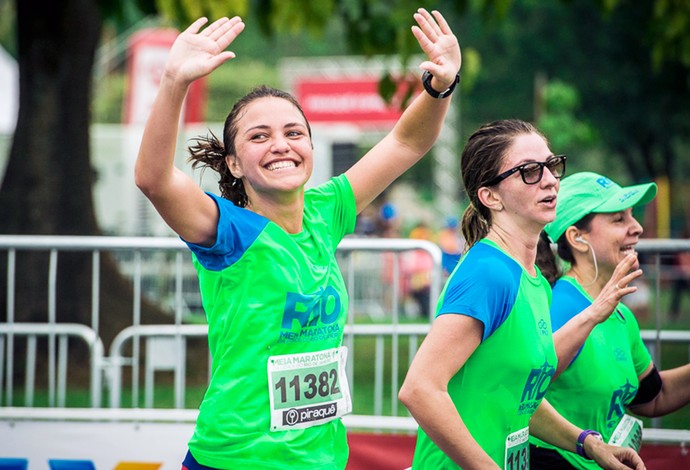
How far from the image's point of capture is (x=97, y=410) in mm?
5844

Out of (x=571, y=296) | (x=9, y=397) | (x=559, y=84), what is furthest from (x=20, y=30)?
(x=559, y=84)

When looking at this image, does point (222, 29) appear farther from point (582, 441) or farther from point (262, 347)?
point (582, 441)

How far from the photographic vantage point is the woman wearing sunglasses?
3143 mm

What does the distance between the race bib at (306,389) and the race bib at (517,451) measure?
55cm

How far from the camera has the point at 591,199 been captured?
14.1 ft

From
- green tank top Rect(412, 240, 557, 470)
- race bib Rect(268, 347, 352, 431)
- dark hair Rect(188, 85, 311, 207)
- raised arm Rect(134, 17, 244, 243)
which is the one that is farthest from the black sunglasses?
raised arm Rect(134, 17, 244, 243)

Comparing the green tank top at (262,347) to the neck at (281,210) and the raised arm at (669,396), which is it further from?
the raised arm at (669,396)

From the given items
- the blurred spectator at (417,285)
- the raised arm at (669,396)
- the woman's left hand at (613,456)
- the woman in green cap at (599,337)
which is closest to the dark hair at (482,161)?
the woman in green cap at (599,337)

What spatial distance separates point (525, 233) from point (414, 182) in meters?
48.2

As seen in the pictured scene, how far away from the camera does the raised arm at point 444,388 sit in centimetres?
311

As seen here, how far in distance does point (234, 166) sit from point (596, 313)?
1.26 meters

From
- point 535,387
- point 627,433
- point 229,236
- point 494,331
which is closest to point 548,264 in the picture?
point 627,433

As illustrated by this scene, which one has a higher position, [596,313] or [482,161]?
[482,161]

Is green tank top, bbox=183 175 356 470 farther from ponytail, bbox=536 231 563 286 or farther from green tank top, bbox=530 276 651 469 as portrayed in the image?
ponytail, bbox=536 231 563 286
